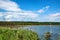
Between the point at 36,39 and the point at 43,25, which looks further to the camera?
the point at 43,25

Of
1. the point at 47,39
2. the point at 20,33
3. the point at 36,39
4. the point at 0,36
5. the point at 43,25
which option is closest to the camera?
the point at 0,36

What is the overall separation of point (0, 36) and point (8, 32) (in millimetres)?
455

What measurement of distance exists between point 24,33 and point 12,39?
0.88 m

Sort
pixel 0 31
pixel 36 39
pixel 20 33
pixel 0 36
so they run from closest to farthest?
pixel 0 36
pixel 0 31
pixel 20 33
pixel 36 39

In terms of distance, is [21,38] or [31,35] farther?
[31,35]

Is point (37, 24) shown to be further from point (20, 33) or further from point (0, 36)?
point (0, 36)

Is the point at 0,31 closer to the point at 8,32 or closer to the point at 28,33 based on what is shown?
the point at 8,32

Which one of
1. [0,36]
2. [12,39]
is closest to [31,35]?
[12,39]

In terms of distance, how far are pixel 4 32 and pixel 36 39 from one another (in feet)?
5.42

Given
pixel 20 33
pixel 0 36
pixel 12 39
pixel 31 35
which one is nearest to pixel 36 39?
pixel 31 35

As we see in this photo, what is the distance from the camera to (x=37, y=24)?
48.3 feet

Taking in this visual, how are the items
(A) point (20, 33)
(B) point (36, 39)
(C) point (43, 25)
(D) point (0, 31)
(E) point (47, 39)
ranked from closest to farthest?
(D) point (0, 31), (A) point (20, 33), (B) point (36, 39), (E) point (47, 39), (C) point (43, 25)

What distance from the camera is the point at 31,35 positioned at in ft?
24.8

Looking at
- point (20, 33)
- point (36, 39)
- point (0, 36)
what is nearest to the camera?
point (0, 36)
